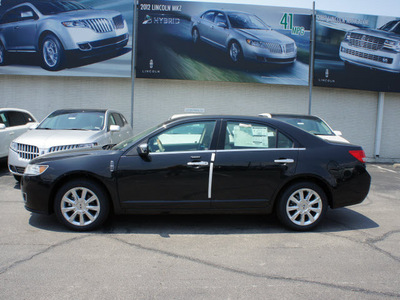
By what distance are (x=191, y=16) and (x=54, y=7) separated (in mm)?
5001

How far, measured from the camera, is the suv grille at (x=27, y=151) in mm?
6754

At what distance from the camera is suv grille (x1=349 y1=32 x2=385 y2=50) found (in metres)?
13.8

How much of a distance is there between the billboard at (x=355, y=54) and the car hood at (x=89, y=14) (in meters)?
7.99

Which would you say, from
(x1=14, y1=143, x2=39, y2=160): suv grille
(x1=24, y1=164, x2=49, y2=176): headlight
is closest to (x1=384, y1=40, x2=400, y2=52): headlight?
(x1=14, y1=143, x2=39, y2=160): suv grille

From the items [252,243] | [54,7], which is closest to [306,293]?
[252,243]

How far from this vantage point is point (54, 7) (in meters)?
12.8

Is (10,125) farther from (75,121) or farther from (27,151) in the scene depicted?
(27,151)

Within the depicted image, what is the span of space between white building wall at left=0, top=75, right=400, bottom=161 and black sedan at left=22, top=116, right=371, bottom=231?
29.8ft

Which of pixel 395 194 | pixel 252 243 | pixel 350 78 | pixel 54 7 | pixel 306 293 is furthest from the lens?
pixel 350 78

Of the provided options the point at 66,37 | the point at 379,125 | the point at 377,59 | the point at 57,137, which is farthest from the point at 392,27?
the point at 57,137

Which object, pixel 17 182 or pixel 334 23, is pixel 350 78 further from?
pixel 17 182

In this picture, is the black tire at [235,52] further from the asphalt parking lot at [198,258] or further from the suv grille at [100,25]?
the asphalt parking lot at [198,258]

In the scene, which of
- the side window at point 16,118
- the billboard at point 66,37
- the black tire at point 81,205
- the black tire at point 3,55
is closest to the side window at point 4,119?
the side window at point 16,118

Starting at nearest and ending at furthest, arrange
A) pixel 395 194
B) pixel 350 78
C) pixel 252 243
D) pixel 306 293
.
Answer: pixel 306 293, pixel 252 243, pixel 395 194, pixel 350 78
